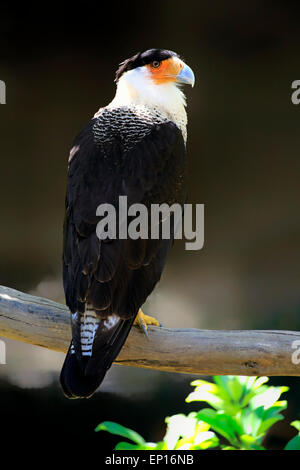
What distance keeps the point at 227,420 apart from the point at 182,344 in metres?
0.72

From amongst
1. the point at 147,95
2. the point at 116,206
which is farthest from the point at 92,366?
the point at 147,95

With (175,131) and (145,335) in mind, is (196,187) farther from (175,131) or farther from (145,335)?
(145,335)

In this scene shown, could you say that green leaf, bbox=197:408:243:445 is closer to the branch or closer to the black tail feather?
the branch

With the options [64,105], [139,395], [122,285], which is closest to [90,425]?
[139,395]

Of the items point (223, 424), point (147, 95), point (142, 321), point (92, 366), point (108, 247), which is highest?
point (147, 95)

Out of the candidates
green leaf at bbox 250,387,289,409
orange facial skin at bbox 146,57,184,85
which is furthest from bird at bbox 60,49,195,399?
green leaf at bbox 250,387,289,409

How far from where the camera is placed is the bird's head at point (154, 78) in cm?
236

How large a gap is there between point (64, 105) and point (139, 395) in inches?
63.2

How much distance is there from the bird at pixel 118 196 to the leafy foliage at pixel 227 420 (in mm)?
706

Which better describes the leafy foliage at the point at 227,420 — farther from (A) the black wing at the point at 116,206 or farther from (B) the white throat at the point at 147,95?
(B) the white throat at the point at 147,95

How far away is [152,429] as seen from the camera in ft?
11.9

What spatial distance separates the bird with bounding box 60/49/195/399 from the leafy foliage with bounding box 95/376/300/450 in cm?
71

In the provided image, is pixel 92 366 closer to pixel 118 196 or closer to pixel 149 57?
pixel 118 196

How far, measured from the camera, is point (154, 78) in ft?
7.77
